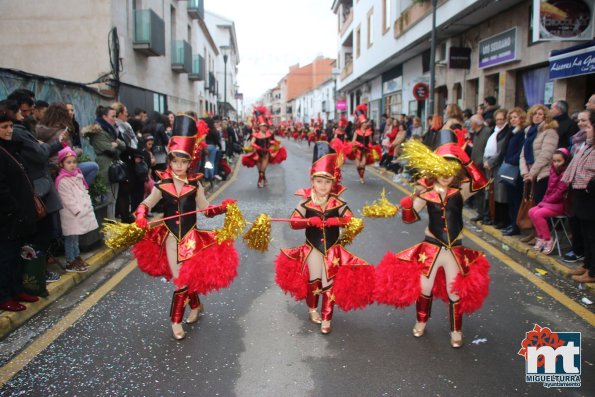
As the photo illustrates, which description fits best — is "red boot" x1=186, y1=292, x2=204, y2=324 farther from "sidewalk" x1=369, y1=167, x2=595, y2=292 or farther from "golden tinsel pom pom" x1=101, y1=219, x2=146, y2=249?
"sidewalk" x1=369, y1=167, x2=595, y2=292

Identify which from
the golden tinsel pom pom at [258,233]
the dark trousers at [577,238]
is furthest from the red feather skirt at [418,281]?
the dark trousers at [577,238]

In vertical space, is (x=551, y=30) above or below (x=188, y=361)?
above

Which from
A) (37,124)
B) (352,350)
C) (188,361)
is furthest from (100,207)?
(352,350)

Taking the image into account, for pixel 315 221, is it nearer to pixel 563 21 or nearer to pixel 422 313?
pixel 422 313

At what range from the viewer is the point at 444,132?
4.74 m

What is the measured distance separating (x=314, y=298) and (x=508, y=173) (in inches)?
181

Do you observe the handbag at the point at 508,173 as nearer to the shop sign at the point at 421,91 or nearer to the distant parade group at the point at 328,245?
the distant parade group at the point at 328,245

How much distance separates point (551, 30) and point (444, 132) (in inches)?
272

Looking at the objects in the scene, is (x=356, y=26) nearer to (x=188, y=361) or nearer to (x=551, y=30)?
(x=551, y=30)

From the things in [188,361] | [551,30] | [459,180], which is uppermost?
[551,30]

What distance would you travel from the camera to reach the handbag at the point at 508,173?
7836 millimetres

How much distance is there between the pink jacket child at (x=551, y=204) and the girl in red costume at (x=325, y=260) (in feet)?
11.6

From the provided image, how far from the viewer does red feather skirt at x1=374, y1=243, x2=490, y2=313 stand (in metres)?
4.31

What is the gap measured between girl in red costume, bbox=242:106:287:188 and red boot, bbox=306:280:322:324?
9.67 meters
